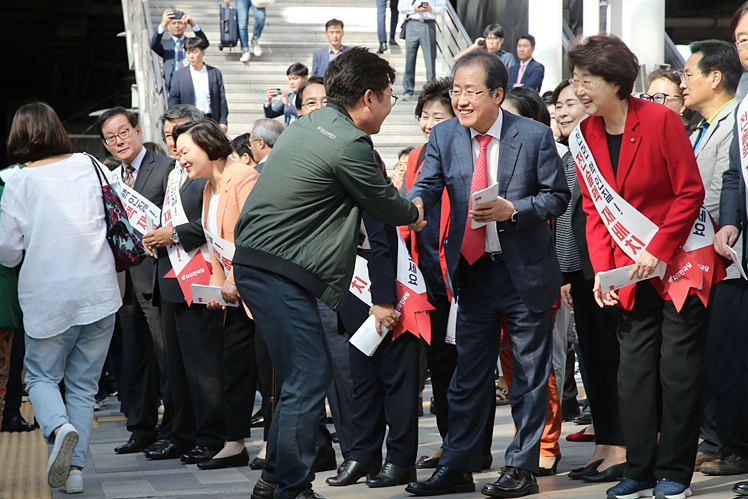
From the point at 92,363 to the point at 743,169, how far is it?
3.34 m

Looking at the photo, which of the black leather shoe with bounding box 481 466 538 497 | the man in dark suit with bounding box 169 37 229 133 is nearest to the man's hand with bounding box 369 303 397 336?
the black leather shoe with bounding box 481 466 538 497

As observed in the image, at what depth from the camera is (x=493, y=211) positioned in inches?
140

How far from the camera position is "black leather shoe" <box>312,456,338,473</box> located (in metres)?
4.48

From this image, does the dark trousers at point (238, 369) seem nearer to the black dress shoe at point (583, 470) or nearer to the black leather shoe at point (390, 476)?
the black leather shoe at point (390, 476)

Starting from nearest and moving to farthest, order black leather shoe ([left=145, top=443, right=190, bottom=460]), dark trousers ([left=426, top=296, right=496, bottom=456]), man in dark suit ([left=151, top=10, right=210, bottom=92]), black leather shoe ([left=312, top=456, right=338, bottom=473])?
dark trousers ([left=426, top=296, right=496, bottom=456]) → black leather shoe ([left=312, top=456, right=338, bottom=473]) → black leather shoe ([left=145, top=443, right=190, bottom=460]) → man in dark suit ([left=151, top=10, right=210, bottom=92])

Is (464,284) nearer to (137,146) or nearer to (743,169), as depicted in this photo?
(743,169)

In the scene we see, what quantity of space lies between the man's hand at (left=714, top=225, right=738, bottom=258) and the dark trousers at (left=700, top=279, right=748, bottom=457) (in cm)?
49

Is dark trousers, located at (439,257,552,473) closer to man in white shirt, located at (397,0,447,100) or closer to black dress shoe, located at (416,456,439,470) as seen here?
black dress shoe, located at (416,456,439,470)

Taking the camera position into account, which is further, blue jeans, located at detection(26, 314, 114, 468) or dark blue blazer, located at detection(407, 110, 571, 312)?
blue jeans, located at detection(26, 314, 114, 468)

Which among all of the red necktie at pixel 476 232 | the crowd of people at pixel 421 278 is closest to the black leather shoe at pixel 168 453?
the crowd of people at pixel 421 278

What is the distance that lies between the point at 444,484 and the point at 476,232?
1183 mm

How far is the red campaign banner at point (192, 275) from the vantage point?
15.6 ft

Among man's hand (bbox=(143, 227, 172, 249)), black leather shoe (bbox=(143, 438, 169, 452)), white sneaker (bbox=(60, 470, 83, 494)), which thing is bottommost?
black leather shoe (bbox=(143, 438, 169, 452))

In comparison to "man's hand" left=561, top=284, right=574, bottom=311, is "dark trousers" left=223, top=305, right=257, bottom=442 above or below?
below
